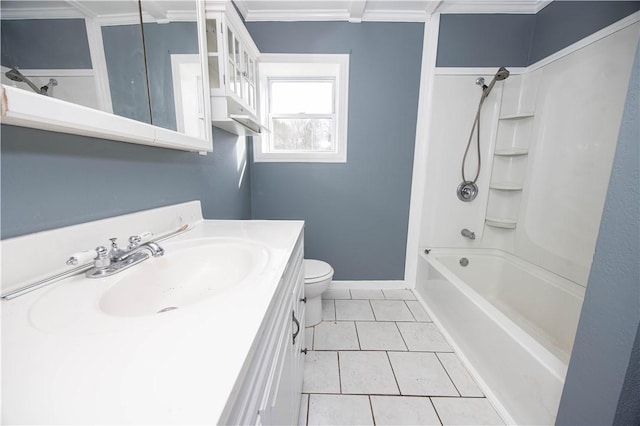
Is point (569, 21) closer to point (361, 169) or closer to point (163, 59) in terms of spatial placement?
point (361, 169)

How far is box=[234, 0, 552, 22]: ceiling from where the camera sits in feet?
5.81

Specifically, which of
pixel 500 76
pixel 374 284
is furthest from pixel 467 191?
pixel 374 284

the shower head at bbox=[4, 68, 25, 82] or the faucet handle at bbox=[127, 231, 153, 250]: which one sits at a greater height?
the shower head at bbox=[4, 68, 25, 82]

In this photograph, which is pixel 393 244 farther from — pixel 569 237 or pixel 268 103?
pixel 268 103

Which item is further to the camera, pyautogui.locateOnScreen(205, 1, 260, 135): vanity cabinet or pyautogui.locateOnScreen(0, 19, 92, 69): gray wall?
pyautogui.locateOnScreen(205, 1, 260, 135): vanity cabinet

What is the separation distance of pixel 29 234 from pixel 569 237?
2595mm

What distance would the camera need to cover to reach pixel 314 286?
1.58m

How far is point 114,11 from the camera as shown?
71 cm

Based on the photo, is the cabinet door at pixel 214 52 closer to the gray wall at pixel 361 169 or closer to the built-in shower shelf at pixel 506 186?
the gray wall at pixel 361 169

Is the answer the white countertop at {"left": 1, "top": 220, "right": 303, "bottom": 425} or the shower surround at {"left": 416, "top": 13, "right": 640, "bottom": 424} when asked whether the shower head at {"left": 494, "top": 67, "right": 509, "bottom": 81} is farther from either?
the white countertop at {"left": 1, "top": 220, "right": 303, "bottom": 425}

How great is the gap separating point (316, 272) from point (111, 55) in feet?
4.76

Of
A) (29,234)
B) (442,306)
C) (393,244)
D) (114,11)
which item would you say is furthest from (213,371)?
(393,244)

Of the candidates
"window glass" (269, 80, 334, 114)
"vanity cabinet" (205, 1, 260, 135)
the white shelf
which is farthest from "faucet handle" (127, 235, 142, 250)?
"window glass" (269, 80, 334, 114)

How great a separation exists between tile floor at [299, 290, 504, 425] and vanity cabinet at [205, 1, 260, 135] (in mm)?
1505
